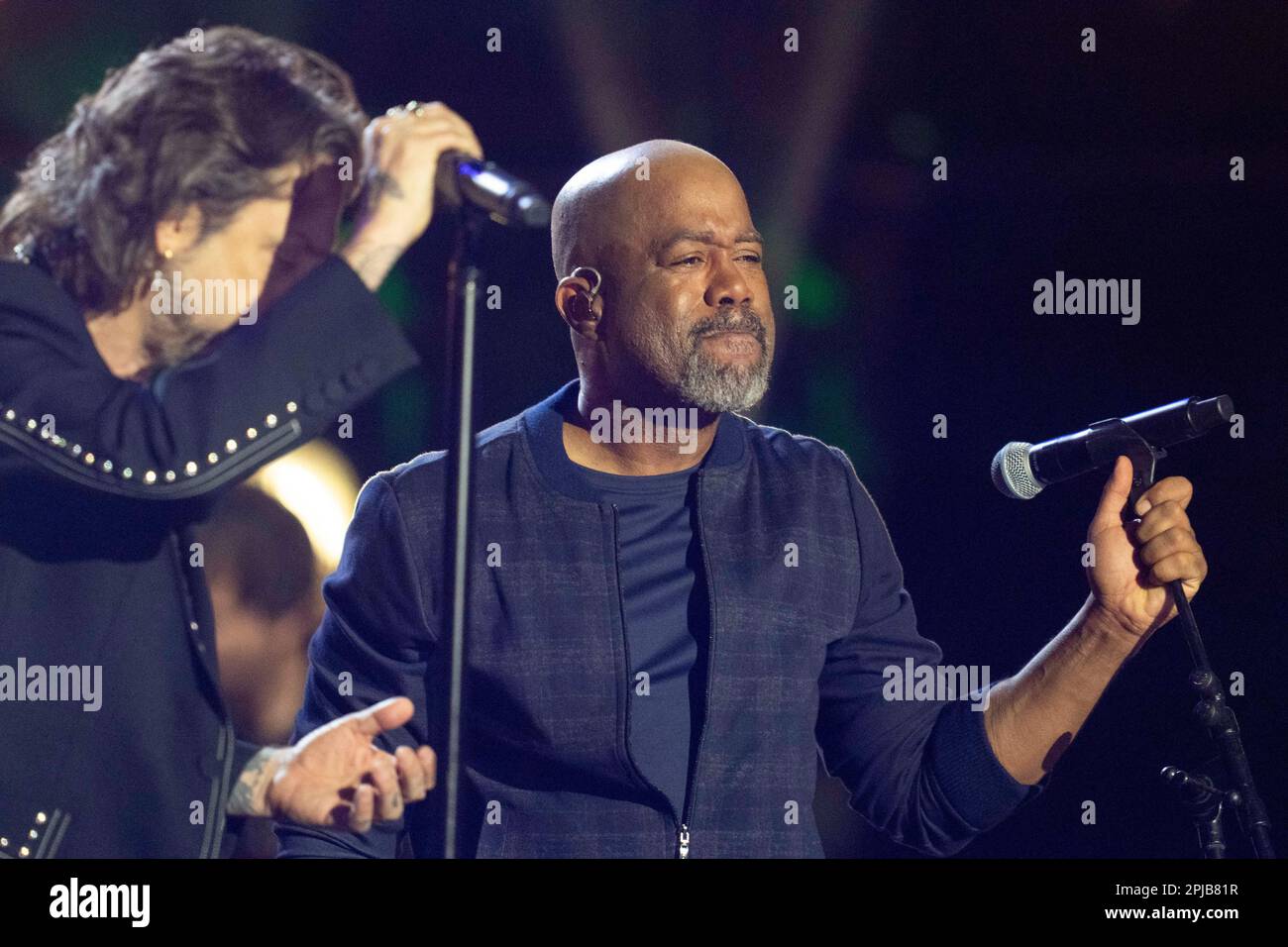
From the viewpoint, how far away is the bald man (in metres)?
2.14

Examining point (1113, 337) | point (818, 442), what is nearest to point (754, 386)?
point (818, 442)

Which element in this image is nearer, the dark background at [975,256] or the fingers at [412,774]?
the fingers at [412,774]

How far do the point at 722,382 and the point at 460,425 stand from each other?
687 millimetres

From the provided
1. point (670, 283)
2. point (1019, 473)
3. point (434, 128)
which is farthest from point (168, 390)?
point (1019, 473)

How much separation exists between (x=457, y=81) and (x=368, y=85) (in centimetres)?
16

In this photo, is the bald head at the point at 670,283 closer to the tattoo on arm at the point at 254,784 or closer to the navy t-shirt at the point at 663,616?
the navy t-shirt at the point at 663,616

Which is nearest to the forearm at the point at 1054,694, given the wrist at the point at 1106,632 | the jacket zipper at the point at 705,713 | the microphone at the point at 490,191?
the wrist at the point at 1106,632

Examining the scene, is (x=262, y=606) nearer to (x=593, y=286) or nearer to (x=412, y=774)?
(x=412, y=774)

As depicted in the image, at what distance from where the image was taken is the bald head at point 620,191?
2.31m

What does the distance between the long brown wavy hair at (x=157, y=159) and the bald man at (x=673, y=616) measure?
0.49 m

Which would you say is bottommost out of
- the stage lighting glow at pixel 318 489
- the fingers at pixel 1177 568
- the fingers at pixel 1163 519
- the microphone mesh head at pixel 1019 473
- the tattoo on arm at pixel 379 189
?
the fingers at pixel 1177 568

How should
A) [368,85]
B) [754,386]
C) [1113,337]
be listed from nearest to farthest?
[754,386], [368,85], [1113,337]

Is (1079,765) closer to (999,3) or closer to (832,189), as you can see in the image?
(832,189)

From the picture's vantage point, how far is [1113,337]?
8.45 ft
